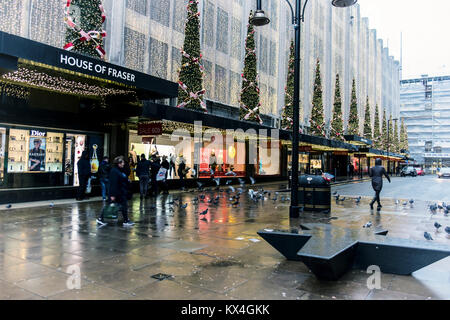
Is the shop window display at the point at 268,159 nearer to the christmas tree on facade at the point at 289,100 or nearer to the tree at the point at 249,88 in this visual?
the christmas tree on facade at the point at 289,100

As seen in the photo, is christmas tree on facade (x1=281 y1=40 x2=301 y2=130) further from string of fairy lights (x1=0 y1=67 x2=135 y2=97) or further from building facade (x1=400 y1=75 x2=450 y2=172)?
building facade (x1=400 y1=75 x2=450 y2=172)

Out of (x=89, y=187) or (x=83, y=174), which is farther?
(x=89, y=187)

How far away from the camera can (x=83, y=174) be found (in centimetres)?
1348

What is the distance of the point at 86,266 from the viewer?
5152 millimetres

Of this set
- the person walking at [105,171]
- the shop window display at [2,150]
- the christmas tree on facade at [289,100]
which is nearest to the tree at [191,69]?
the person walking at [105,171]

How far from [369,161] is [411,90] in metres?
57.7

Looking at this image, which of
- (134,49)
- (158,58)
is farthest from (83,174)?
(158,58)

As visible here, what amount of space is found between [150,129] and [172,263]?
34.9ft

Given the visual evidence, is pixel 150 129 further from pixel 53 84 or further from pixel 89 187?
pixel 53 84

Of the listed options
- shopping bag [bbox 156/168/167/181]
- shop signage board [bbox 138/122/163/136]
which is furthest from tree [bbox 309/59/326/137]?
shop signage board [bbox 138/122/163/136]

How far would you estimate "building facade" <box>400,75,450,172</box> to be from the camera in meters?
94.4

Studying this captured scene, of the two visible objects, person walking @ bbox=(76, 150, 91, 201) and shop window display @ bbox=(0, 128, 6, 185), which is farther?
person walking @ bbox=(76, 150, 91, 201)

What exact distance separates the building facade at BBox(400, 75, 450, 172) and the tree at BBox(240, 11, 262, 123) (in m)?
88.4

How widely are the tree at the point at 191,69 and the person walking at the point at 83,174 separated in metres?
7.75
